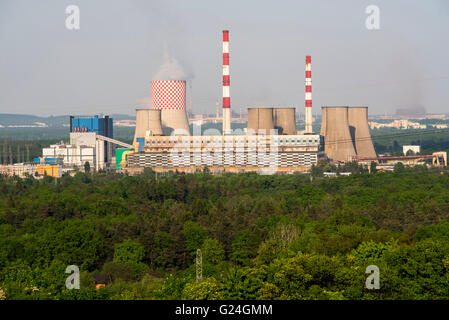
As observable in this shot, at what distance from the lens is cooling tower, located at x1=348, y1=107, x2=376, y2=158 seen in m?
53.2

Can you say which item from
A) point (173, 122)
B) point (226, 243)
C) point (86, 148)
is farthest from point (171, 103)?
point (226, 243)

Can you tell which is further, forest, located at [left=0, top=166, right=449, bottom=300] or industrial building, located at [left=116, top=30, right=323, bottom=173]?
industrial building, located at [left=116, top=30, right=323, bottom=173]

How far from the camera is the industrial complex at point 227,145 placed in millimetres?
51125

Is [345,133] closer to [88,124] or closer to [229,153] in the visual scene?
[229,153]

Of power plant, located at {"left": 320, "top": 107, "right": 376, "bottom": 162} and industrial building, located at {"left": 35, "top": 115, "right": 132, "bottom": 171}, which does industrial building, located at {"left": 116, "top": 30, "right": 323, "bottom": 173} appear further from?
industrial building, located at {"left": 35, "top": 115, "right": 132, "bottom": 171}

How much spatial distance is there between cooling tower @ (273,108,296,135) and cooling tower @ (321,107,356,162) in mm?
2078

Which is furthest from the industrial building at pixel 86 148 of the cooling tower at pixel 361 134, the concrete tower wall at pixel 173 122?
the cooling tower at pixel 361 134

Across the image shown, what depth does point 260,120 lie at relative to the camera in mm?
50312

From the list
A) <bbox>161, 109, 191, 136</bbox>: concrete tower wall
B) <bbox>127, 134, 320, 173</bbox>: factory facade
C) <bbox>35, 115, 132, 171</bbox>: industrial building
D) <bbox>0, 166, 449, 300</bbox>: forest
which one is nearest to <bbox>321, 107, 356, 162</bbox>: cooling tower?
<bbox>127, 134, 320, 173</bbox>: factory facade

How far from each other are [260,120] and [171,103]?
6940mm

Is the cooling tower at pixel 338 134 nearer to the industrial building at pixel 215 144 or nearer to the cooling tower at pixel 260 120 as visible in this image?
the industrial building at pixel 215 144

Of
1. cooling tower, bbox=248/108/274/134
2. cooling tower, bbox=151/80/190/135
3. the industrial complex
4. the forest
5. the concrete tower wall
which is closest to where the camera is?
the forest
